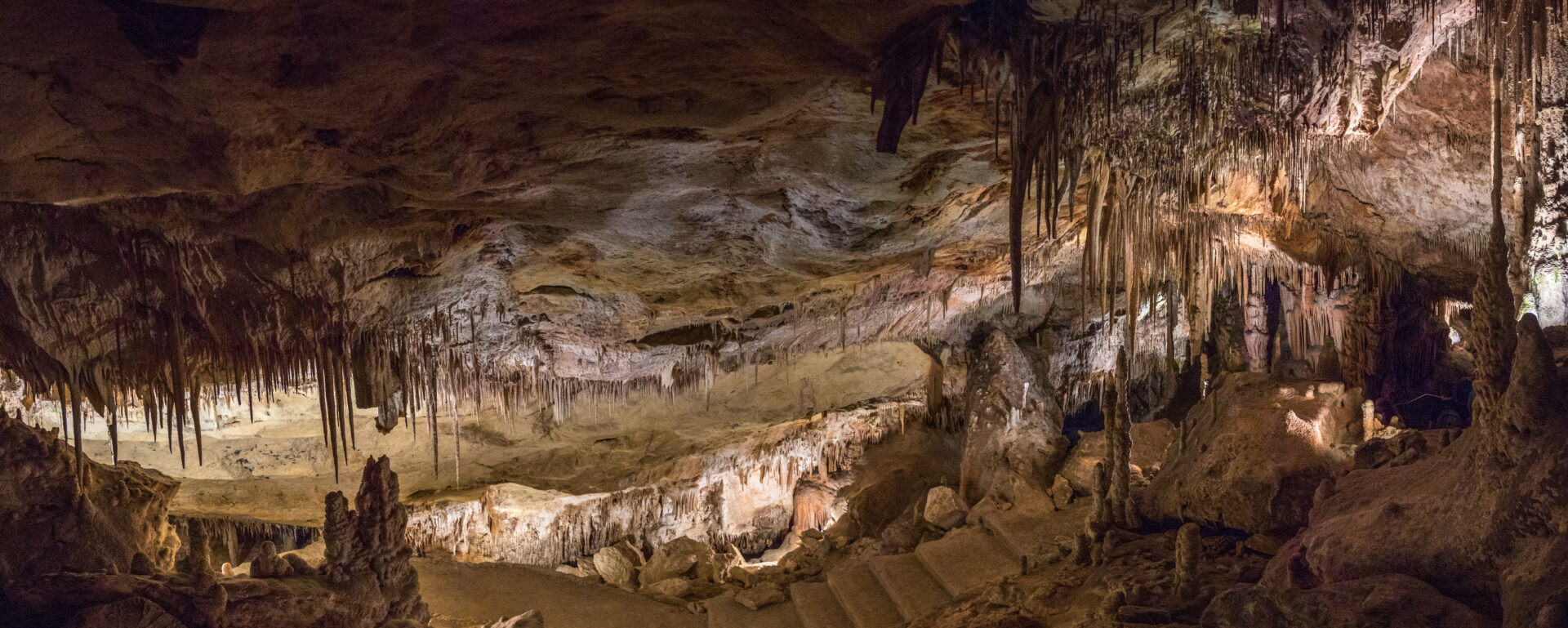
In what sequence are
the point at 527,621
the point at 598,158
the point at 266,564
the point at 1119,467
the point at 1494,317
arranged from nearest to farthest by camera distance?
the point at 1494,317
the point at 598,158
the point at 266,564
the point at 1119,467
the point at 527,621

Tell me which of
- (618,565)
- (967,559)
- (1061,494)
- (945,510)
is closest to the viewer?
(967,559)

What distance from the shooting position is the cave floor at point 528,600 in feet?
32.0

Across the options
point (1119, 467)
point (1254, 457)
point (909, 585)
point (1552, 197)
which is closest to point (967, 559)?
point (909, 585)

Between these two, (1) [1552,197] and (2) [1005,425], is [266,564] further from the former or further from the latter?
(1) [1552,197]

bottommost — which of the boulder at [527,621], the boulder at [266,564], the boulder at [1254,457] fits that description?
the boulder at [527,621]

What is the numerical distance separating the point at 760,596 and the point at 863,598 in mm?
1379

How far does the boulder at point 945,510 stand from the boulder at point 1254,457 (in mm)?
2797

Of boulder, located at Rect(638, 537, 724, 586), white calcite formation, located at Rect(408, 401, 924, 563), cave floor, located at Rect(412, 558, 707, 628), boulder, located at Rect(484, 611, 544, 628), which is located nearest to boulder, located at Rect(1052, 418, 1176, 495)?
cave floor, located at Rect(412, 558, 707, 628)

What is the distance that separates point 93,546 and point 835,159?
18.8 ft

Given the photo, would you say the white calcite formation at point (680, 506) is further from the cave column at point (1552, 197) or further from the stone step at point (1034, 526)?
the cave column at point (1552, 197)

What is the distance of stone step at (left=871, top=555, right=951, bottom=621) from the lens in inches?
329

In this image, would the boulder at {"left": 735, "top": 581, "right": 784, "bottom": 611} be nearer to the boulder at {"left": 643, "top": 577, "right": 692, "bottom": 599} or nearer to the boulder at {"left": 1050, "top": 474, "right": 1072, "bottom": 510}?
the boulder at {"left": 643, "top": 577, "right": 692, "bottom": 599}

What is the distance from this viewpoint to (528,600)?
1058cm

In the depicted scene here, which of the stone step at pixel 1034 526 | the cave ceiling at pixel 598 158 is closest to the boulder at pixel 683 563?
the stone step at pixel 1034 526
